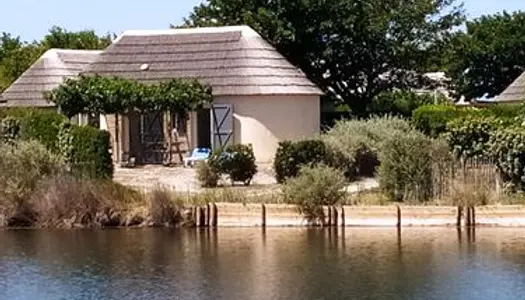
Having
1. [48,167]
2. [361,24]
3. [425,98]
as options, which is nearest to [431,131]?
[361,24]

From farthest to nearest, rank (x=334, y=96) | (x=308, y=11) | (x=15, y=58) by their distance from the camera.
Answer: (x=15, y=58), (x=334, y=96), (x=308, y=11)

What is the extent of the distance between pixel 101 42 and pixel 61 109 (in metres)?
30.8

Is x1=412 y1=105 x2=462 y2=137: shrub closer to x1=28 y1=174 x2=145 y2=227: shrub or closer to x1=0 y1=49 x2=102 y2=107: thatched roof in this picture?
x1=28 y1=174 x2=145 y2=227: shrub

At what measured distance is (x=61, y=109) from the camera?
4216cm

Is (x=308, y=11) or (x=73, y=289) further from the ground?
(x=308, y=11)

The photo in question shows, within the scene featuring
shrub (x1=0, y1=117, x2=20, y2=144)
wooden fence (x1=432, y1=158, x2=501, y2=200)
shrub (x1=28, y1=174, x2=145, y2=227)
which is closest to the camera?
shrub (x1=28, y1=174, x2=145, y2=227)

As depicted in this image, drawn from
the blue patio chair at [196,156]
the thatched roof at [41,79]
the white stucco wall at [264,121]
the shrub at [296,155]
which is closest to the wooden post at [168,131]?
the blue patio chair at [196,156]

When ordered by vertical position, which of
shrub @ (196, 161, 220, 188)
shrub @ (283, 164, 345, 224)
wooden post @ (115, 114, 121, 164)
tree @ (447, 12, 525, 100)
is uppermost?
tree @ (447, 12, 525, 100)

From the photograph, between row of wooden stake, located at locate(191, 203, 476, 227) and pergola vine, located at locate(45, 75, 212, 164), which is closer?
A: row of wooden stake, located at locate(191, 203, 476, 227)

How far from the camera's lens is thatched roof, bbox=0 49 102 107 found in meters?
47.9

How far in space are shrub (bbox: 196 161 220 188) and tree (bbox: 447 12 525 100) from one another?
28732 mm

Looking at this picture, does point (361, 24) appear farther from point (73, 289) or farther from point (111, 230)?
point (73, 289)

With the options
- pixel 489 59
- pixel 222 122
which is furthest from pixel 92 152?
pixel 489 59

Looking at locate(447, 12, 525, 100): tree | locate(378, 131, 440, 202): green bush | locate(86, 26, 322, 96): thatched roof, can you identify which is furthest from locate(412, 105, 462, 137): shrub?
locate(447, 12, 525, 100): tree
